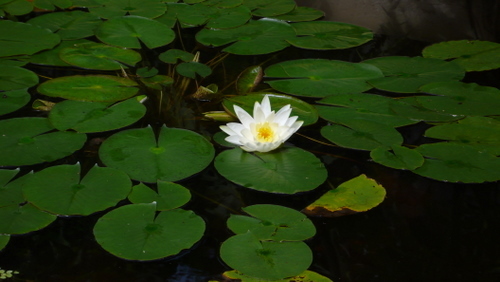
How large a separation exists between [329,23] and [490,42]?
703 mm

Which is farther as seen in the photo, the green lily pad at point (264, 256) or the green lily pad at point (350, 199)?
the green lily pad at point (350, 199)

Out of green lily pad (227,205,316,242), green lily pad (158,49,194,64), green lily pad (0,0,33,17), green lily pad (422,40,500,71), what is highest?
green lily pad (422,40,500,71)

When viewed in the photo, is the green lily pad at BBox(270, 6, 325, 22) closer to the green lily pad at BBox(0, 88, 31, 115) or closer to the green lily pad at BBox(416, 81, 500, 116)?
the green lily pad at BBox(416, 81, 500, 116)

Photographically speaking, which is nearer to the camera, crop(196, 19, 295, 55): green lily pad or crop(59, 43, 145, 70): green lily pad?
crop(59, 43, 145, 70): green lily pad

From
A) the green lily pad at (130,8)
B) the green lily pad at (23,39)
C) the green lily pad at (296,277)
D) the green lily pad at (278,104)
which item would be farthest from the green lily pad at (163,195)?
the green lily pad at (130,8)

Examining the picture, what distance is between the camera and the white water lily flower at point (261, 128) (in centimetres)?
172

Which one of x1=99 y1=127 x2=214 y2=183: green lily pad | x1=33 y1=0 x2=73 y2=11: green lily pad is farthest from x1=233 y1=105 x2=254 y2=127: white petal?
x1=33 y1=0 x2=73 y2=11: green lily pad

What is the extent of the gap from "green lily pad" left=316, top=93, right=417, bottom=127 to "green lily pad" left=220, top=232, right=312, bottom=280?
0.66 meters

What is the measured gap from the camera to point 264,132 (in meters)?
1.75

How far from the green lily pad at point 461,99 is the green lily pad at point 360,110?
135mm

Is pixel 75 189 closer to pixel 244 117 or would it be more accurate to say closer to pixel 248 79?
pixel 244 117

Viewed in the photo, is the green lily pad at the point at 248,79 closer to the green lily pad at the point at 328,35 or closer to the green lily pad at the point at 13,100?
the green lily pad at the point at 328,35

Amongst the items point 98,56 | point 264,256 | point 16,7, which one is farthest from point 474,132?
point 16,7

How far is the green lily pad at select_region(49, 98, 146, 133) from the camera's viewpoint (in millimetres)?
1814
